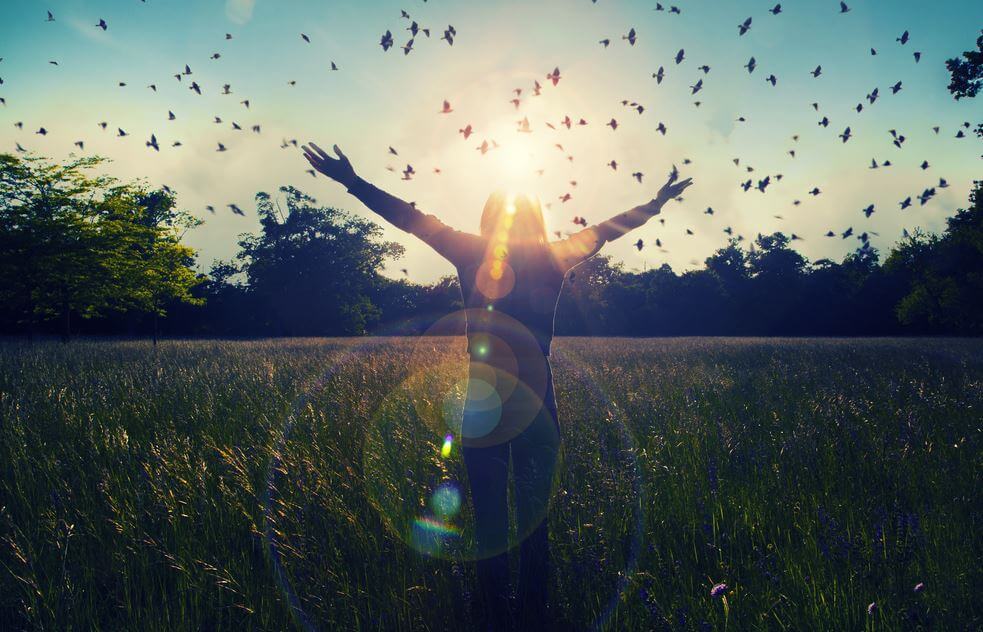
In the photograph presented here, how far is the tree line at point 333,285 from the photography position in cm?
1958

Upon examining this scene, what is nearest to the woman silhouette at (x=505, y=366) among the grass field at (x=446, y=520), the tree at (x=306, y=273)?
the grass field at (x=446, y=520)

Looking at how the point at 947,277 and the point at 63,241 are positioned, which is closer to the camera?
the point at 63,241

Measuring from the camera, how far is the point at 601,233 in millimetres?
2436

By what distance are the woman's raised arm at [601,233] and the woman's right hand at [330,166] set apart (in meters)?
0.99

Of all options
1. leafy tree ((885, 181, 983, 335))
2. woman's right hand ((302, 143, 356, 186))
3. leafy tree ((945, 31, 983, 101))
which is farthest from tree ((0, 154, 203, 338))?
leafy tree ((885, 181, 983, 335))

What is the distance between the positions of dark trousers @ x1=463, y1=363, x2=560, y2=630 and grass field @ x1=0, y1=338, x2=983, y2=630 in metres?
0.16

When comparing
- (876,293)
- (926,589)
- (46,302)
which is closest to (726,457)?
(926,589)

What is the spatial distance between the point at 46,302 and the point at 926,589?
2882 cm

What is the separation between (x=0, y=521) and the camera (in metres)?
2.51

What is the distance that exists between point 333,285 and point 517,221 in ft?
172

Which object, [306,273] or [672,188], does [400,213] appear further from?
[306,273]

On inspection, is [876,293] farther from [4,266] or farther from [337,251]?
[4,266]

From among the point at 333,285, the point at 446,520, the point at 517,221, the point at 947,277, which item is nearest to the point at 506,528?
the point at 446,520

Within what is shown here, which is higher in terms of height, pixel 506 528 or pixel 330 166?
pixel 330 166
